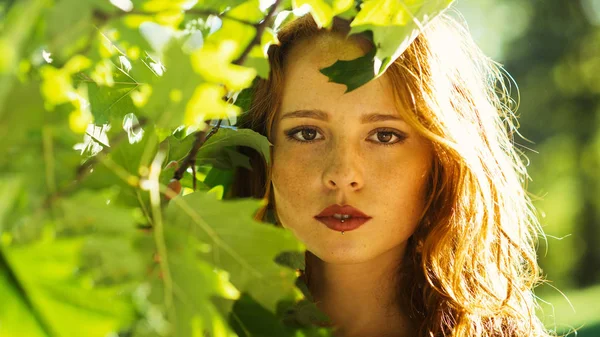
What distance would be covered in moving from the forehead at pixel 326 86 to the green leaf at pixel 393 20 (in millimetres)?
427

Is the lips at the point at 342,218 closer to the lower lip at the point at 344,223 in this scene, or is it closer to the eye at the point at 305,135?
the lower lip at the point at 344,223

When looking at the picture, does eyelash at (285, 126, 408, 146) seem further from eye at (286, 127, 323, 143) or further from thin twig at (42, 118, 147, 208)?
thin twig at (42, 118, 147, 208)

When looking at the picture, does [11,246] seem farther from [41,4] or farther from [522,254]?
[522,254]

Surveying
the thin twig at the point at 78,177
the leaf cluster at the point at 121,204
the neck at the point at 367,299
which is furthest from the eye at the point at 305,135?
the thin twig at the point at 78,177

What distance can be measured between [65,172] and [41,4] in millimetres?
94

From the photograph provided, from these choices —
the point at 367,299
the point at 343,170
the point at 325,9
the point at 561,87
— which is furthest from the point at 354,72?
the point at 561,87

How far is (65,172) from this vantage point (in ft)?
1.30

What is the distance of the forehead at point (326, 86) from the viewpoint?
1073 mm

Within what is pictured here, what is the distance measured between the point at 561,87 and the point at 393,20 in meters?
12.9

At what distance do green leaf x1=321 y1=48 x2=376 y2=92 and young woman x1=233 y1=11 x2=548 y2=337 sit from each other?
34 centimetres

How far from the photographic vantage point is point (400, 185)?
3.63 feet

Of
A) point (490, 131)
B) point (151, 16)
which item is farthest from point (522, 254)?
point (151, 16)

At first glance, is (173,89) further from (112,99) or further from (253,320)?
(112,99)

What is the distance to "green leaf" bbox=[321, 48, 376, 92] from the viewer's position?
26.4 inches
